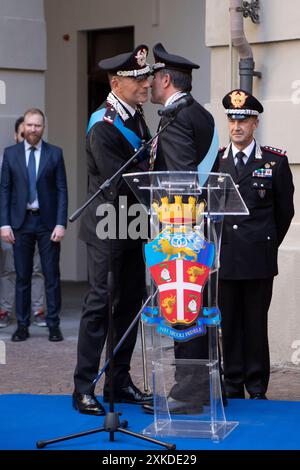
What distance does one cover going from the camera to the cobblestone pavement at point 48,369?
7.59 meters

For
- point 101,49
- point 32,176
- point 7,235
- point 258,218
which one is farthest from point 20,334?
point 101,49

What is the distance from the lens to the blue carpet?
5418mm

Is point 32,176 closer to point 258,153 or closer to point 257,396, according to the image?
point 258,153

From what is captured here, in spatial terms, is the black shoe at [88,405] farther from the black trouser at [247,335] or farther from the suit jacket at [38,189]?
the suit jacket at [38,189]

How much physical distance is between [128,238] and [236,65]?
293 cm

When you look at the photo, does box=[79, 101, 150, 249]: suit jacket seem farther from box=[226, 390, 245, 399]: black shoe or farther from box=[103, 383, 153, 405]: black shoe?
box=[226, 390, 245, 399]: black shoe

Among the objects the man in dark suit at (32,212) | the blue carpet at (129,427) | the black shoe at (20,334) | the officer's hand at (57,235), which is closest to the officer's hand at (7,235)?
the man in dark suit at (32,212)

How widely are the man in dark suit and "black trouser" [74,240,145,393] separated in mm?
3189

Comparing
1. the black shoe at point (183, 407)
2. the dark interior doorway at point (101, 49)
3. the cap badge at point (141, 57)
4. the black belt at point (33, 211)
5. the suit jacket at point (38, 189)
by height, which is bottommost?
the black shoe at point (183, 407)

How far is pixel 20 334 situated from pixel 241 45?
3.35m

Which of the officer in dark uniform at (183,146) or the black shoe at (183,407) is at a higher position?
the officer in dark uniform at (183,146)

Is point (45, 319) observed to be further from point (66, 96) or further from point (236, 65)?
point (66, 96)

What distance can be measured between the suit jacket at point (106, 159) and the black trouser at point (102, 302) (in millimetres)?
90

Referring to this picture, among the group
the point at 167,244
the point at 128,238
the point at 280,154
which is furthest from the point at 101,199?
the point at 280,154
